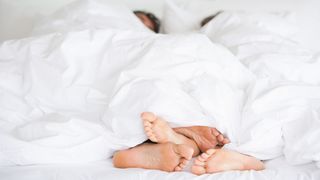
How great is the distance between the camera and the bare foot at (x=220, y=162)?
36.0 inches

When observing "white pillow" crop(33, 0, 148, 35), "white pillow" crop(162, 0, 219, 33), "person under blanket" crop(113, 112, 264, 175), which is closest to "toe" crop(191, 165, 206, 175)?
"person under blanket" crop(113, 112, 264, 175)

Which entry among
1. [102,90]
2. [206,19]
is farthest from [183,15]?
[102,90]

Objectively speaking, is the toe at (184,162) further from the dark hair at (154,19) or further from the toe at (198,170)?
the dark hair at (154,19)

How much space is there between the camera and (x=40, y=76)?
3.94ft

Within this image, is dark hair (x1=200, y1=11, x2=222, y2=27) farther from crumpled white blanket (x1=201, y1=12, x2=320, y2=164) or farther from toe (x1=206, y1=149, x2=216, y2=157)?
toe (x1=206, y1=149, x2=216, y2=157)

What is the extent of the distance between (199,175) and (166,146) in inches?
4.5

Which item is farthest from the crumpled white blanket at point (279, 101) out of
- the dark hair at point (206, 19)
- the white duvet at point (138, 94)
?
the dark hair at point (206, 19)

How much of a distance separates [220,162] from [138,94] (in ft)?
1.01

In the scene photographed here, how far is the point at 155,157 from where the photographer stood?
3.14 feet

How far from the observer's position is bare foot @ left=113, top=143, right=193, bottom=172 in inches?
A: 36.4

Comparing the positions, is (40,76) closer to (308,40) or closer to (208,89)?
(208,89)

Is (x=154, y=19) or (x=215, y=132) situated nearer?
(x=215, y=132)

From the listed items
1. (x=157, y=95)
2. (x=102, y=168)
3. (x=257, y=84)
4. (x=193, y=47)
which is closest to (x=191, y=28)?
(x=193, y=47)

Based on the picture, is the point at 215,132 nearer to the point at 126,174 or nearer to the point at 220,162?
the point at 220,162
